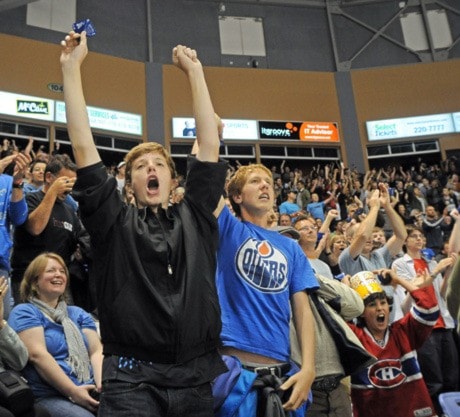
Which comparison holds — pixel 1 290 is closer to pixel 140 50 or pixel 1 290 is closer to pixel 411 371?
pixel 411 371

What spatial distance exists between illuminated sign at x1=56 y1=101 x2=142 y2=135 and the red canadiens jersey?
425 inches

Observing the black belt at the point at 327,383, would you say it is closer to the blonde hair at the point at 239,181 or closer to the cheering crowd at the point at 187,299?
the cheering crowd at the point at 187,299

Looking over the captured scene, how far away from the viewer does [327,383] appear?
8.08 ft

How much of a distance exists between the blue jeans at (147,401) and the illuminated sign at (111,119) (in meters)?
12.0

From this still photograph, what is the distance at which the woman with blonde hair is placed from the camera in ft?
8.33

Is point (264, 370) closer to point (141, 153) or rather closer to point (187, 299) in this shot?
point (187, 299)

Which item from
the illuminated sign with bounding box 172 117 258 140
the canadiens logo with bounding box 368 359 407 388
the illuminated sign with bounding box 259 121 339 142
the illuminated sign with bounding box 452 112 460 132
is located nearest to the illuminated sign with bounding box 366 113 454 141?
the illuminated sign with bounding box 452 112 460 132

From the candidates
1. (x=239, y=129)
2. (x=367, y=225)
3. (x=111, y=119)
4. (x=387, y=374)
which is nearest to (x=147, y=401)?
(x=387, y=374)

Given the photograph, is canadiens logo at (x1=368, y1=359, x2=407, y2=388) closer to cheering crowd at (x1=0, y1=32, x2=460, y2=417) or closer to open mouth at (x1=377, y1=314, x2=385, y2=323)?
cheering crowd at (x1=0, y1=32, x2=460, y2=417)

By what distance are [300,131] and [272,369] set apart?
13622 mm

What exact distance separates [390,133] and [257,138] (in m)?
3.75

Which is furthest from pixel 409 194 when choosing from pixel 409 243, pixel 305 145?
pixel 409 243

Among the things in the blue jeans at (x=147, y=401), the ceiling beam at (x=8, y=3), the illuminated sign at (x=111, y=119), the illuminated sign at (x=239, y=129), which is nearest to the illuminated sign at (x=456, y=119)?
the illuminated sign at (x=239, y=129)

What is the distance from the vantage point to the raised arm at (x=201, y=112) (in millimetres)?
1775
